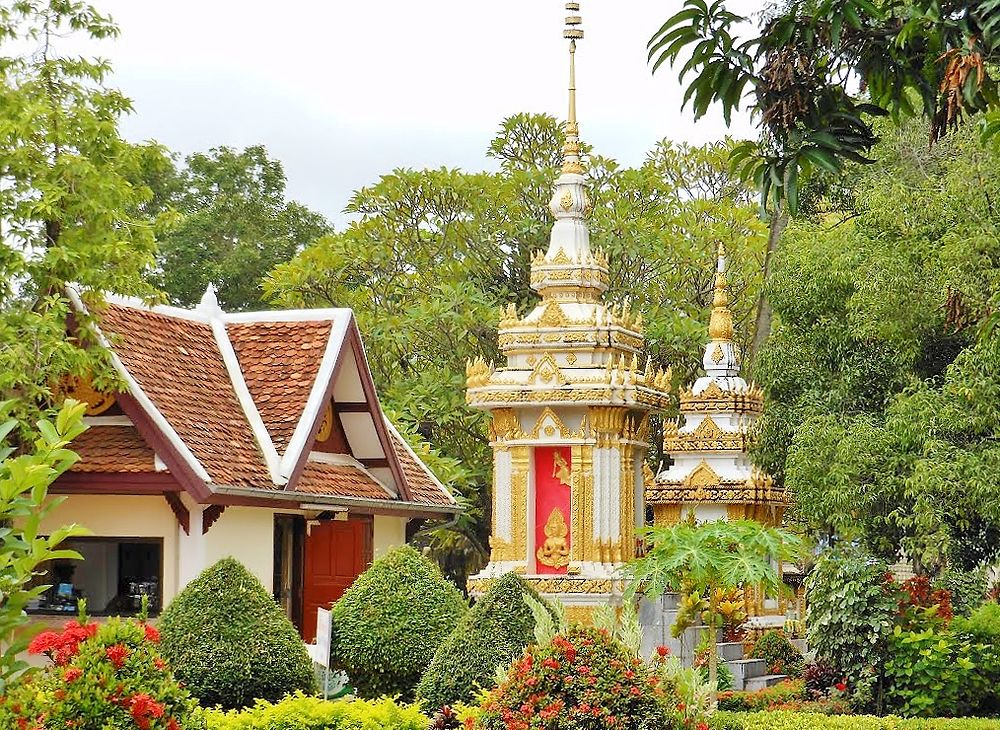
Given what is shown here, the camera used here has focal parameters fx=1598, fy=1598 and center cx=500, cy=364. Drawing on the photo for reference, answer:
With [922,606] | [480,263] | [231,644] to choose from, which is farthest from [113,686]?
[480,263]

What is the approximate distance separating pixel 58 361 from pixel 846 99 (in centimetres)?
988

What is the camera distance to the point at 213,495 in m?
16.3

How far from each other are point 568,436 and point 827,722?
775 cm

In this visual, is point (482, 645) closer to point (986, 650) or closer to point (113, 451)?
point (986, 650)

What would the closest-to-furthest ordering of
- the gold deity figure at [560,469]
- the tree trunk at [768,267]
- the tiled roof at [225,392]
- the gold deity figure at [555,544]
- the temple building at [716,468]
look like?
the tiled roof at [225,392] < the gold deity figure at [555,544] < the gold deity figure at [560,469] < the temple building at [716,468] < the tree trunk at [768,267]

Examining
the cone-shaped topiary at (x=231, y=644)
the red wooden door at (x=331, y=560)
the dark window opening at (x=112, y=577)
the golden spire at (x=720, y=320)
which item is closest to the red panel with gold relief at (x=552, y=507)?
the red wooden door at (x=331, y=560)

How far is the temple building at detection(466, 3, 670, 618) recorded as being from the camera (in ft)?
66.4

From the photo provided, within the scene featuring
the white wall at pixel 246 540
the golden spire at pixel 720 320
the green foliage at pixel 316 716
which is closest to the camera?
the green foliage at pixel 316 716

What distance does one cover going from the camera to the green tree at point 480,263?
98.2ft

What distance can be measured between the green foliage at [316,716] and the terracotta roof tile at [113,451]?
5234 mm

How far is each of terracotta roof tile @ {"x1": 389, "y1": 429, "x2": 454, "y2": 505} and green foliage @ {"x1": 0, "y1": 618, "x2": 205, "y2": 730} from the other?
11221mm

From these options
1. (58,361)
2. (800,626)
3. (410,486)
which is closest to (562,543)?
(410,486)

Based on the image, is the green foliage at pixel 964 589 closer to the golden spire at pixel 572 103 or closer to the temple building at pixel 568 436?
the temple building at pixel 568 436

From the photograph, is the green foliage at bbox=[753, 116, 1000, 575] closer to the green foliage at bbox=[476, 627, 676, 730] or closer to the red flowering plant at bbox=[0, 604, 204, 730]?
the green foliage at bbox=[476, 627, 676, 730]
